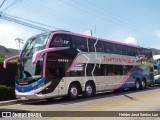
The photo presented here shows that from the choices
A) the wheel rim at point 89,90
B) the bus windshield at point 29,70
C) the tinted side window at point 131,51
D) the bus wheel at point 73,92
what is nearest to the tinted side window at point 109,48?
the tinted side window at point 131,51

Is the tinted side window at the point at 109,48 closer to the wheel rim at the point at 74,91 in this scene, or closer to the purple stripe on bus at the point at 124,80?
the purple stripe on bus at the point at 124,80

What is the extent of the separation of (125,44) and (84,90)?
284 inches

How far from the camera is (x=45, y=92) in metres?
15.6

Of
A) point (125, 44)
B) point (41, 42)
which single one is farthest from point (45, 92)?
point (125, 44)

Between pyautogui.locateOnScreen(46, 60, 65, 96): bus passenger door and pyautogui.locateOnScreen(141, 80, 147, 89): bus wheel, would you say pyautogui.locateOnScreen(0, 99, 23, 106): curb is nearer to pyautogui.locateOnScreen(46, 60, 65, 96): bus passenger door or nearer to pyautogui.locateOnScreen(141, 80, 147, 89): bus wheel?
pyautogui.locateOnScreen(46, 60, 65, 96): bus passenger door

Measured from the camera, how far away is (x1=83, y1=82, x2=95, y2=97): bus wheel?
61.4ft

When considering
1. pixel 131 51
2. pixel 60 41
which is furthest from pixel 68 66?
pixel 131 51

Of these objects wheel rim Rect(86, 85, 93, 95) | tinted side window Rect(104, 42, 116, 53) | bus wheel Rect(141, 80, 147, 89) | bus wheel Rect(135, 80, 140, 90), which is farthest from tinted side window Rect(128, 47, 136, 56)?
wheel rim Rect(86, 85, 93, 95)

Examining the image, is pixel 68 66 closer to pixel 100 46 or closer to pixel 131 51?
pixel 100 46

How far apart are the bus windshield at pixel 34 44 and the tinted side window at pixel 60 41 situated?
1.38 feet

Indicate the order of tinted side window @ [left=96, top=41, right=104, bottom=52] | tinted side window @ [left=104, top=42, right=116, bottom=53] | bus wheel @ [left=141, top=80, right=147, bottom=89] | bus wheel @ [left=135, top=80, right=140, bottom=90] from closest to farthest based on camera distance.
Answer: tinted side window @ [left=96, top=41, right=104, bottom=52]
tinted side window @ [left=104, top=42, right=116, bottom=53]
bus wheel @ [left=135, top=80, right=140, bottom=90]
bus wheel @ [left=141, top=80, right=147, bottom=89]

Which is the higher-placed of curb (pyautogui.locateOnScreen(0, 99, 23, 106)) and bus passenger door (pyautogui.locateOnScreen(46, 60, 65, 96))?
bus passenger door (pyautogui.locateOnScreen(46, 60, 65, 96))

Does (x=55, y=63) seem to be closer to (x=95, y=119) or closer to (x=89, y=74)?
(x=89, y=74)

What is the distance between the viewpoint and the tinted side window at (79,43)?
1787 centimetres
